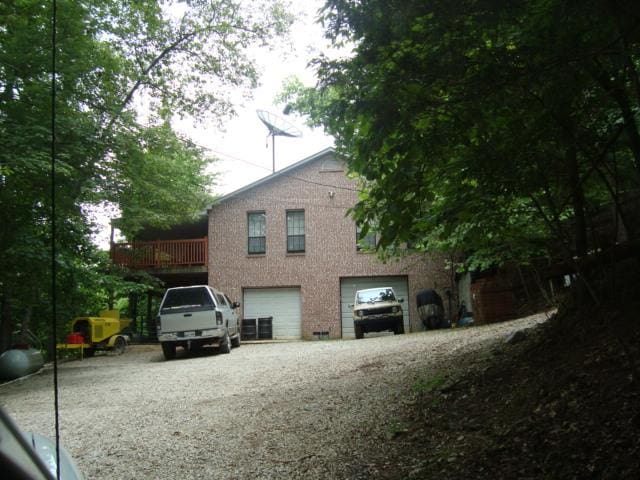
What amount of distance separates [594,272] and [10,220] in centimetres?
1113

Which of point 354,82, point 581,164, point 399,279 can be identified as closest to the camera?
point 354,82

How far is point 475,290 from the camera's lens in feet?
52.1

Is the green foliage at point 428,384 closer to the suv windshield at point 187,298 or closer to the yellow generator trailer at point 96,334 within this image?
the suv windshield at point 187,298

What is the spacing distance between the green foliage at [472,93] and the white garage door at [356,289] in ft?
62.5

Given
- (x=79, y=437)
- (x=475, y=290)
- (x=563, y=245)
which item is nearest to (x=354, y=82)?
(x=563, y=245)

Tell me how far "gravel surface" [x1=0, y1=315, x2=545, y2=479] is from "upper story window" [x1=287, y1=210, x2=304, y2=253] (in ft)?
39.0

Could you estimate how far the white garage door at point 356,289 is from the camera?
23.8 m

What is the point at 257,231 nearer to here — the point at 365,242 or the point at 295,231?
the point at 295,231

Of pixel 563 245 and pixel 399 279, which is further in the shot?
pixel 399 279

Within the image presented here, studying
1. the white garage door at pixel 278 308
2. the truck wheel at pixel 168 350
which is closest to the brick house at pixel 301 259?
the white garage door at pixel 278 308

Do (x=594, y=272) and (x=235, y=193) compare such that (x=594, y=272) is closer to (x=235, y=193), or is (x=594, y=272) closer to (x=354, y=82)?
(x=354, y=82)

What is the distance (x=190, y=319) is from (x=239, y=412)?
26.5ft

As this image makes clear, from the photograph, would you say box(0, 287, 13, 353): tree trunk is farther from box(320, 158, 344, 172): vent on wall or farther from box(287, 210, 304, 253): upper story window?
box(320, 158, 344, 172): vent on wall

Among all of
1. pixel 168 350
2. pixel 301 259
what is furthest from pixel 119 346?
pixel 301 259
